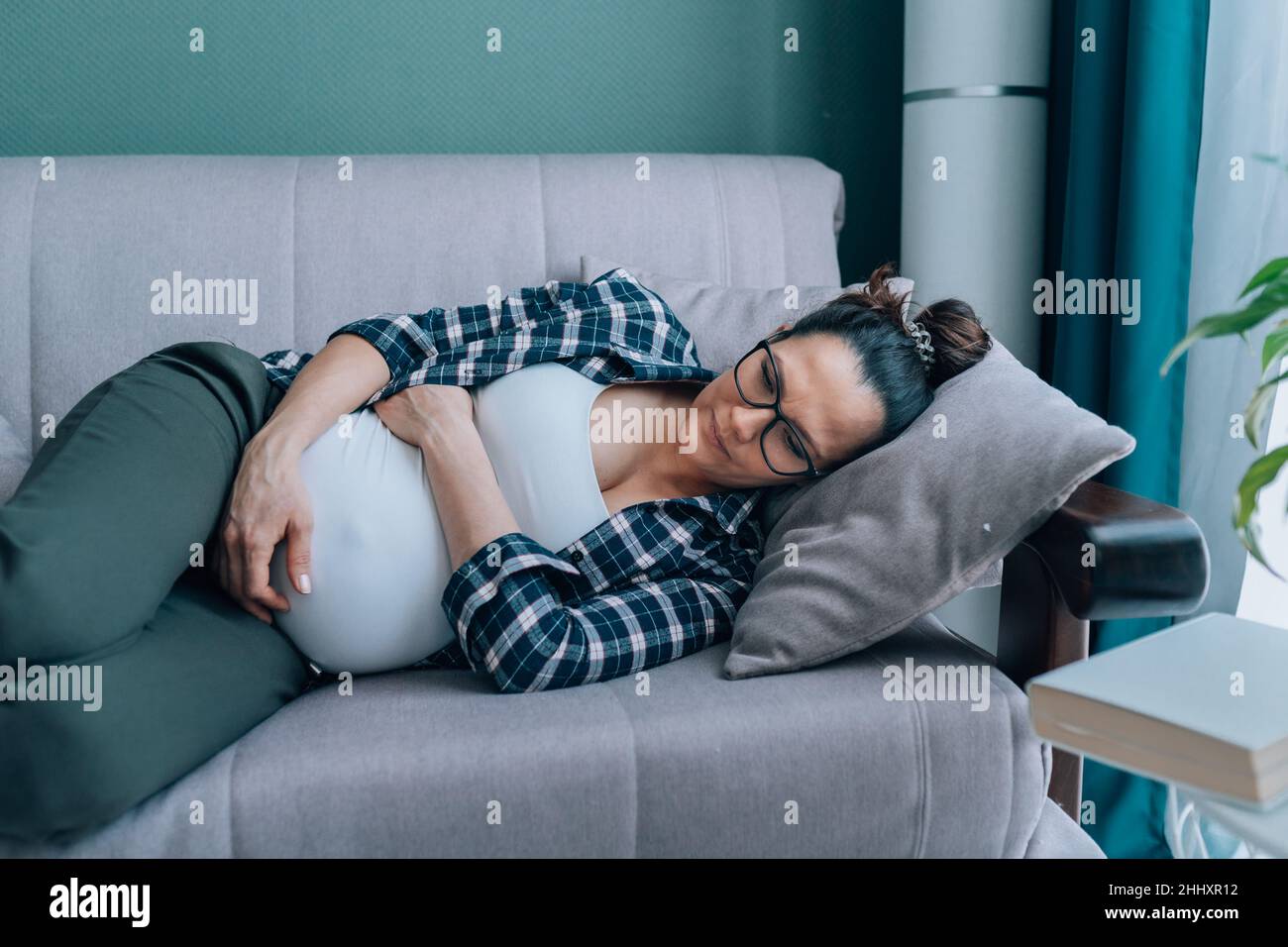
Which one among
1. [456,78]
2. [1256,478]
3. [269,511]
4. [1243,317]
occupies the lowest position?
[269,511]

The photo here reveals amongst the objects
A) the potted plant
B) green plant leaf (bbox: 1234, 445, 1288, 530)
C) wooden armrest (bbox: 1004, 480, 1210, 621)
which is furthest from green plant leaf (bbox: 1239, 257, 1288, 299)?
wooden armrest (bbox: 1004, 480, 1210, 621)

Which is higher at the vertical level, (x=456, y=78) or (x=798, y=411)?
(x=456, y=78)

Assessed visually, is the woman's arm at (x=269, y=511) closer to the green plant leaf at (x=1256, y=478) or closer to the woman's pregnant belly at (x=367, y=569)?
the woman's pregnant belly at (x=367, y=569)

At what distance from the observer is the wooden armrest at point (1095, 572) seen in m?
0.90

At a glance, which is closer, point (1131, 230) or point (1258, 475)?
point (1258, 475)

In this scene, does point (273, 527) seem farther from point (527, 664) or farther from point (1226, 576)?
point (1226, 576)

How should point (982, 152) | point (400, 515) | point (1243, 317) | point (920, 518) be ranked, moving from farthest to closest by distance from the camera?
point (982, 152) < point (400, 515) < point (920, 518) < point (1243, 317)

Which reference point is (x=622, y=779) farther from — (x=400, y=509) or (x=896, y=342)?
(x=896, y=342)

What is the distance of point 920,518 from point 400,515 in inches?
22.2

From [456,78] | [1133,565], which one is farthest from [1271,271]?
[456,78]

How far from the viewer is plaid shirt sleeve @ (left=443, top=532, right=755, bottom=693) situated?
1053 millimetres

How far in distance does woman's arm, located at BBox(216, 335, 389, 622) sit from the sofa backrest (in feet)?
1.36

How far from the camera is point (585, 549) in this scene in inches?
46.7
